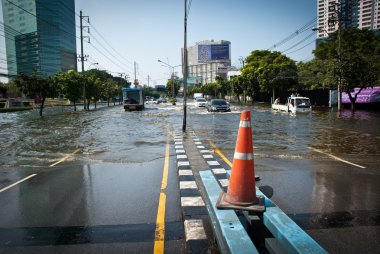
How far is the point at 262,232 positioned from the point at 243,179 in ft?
2.26

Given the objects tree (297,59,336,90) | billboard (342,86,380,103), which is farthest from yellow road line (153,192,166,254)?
billboard (342,86,380,103)

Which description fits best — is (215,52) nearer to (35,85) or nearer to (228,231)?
(35,85)

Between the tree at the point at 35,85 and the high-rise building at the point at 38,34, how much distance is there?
7180 cm

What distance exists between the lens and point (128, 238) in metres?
3.96

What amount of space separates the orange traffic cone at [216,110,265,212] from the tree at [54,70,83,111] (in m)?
39.6

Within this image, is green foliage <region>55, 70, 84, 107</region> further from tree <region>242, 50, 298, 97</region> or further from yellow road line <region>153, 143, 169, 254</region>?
yellow road line <region>153, 143, 169, 254</region>

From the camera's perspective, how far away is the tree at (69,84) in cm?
4022

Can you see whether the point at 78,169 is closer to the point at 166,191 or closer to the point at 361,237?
the point at 166,191

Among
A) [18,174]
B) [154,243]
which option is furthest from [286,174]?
[18,174]

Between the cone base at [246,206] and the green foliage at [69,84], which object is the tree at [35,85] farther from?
the cone base at [246,206]

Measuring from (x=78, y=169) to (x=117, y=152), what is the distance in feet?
8.65

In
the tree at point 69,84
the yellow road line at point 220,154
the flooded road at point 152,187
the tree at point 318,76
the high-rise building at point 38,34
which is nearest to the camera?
the flooded road at point 152,187

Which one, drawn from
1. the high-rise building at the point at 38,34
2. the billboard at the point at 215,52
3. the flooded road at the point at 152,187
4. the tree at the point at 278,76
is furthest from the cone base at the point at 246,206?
the billboard at the point at 215,52

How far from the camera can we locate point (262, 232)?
3.76 meters
